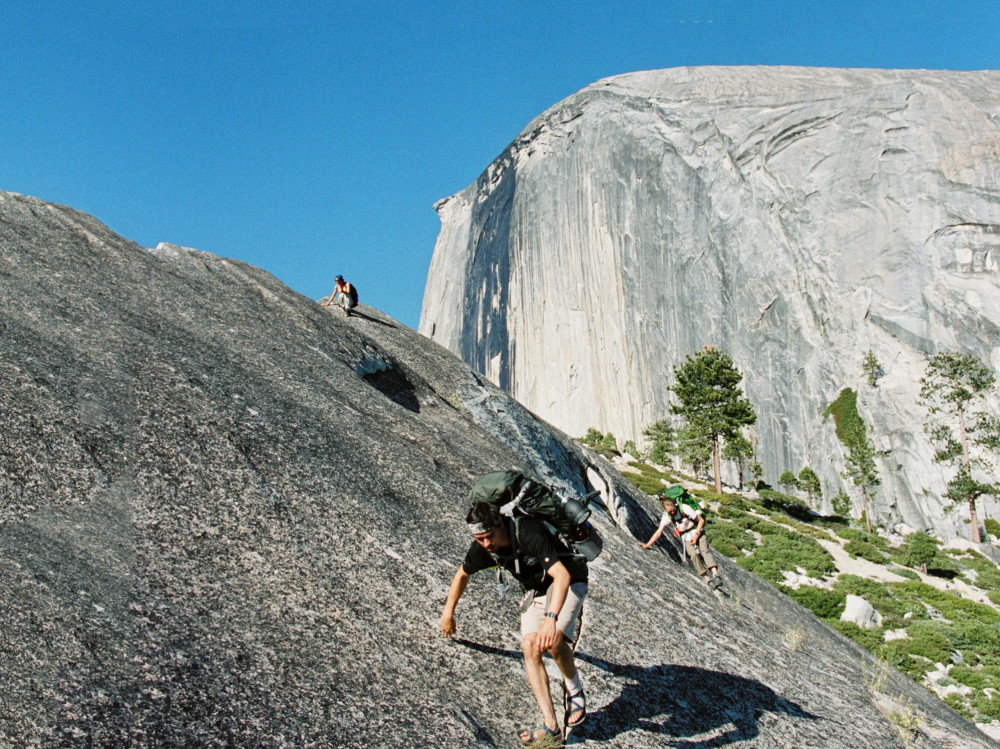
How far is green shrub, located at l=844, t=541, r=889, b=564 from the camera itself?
117 feet

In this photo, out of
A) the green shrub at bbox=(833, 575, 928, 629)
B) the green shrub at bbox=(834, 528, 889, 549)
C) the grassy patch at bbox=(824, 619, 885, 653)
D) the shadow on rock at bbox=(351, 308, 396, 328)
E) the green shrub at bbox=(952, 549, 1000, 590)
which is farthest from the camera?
the green shrub at bbox=(834, 528, 889, 549)

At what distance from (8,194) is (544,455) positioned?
11.0 m

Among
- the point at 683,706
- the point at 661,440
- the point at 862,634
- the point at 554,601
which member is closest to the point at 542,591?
the point at 554,601

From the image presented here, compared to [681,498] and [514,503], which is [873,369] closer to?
[681,498]

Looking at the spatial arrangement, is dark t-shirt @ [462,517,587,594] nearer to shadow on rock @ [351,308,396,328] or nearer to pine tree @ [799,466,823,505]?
shadow on rock @ [351,308,396,328]

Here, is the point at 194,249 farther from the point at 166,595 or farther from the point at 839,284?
the point at 839,284

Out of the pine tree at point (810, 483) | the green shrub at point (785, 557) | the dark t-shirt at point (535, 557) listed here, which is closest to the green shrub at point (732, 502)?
the green shrub at point (785, 557)

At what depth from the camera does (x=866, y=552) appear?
3628cm

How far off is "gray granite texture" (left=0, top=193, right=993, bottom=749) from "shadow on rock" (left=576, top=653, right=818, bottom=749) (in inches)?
1.2

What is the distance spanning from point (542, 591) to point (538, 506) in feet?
2.19

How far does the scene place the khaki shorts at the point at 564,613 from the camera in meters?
5.75

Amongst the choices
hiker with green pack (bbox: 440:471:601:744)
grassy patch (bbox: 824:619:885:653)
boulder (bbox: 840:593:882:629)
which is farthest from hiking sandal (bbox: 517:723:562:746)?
boulder (bbox: 840:593:882:629)

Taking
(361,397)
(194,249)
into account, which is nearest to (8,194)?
(194,249)

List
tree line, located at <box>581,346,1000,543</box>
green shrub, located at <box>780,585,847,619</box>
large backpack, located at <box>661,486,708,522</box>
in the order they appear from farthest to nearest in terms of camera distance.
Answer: tree line, located at <box>581,346,1000,543</box>
green shrub, located at <box>780,585,847,619</box>
large backpack, located at <box>661,486,708,522</box>
